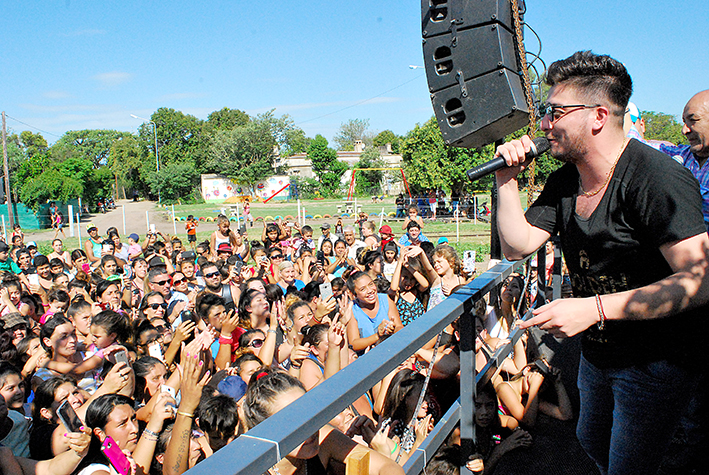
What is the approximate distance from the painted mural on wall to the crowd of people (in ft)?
177

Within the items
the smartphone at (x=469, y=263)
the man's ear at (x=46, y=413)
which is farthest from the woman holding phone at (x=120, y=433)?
the smartphone at (x=469, y=263)

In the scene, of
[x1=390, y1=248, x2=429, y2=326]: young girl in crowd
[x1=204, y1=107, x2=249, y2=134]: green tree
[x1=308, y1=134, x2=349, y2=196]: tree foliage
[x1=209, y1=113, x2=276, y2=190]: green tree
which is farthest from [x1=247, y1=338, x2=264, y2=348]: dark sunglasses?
[x1=204, y1=107, x2=249, y2=134]: green tree

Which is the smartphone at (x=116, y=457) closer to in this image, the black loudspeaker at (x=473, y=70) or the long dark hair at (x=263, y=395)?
the long dark hair at (x=263, y=395)

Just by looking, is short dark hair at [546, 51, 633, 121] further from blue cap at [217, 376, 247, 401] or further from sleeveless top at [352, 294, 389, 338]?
sleeveless top at [352, 294, 389, 338]

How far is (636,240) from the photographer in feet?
5.13

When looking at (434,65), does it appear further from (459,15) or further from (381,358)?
(381,358)

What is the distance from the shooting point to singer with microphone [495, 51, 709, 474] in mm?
1461

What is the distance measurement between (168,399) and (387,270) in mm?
4552

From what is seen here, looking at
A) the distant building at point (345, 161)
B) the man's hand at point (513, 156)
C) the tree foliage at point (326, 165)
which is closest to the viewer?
the man's hand at point (513, 156)

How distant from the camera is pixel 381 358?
1.25 meters

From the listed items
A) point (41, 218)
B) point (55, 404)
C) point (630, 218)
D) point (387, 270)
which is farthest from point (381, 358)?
point (41, 218)

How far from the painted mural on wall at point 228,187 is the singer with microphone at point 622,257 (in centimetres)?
5909

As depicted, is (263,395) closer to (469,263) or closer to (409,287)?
(409,287)

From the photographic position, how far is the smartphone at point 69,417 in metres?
A: 3.07
